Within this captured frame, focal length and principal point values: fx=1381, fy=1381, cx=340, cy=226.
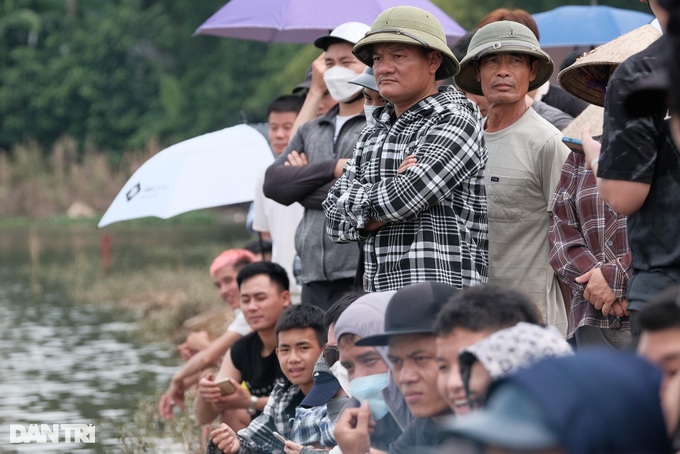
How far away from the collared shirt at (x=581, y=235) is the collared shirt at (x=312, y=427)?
0.93 metres

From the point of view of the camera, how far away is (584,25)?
10.1 meters

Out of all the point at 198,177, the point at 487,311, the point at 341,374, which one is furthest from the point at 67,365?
the point at 487,311

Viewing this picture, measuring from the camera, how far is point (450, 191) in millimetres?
4871

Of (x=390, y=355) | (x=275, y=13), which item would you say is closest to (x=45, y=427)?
(x=275, y=13)

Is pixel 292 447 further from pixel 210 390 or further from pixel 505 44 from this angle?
pixel 505 44

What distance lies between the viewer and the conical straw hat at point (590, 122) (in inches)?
196

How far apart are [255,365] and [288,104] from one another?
1.80 m

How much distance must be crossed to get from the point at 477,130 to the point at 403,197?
1.32 ft

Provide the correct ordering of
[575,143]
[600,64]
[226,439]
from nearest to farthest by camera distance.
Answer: [575,143] → [600,64] → [226,439]

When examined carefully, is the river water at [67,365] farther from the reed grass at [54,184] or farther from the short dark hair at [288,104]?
the reed grass at [54,184]

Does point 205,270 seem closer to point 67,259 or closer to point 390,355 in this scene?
point 67,259

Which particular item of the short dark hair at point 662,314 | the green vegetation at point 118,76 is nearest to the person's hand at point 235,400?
the short dark hair at point 662,314

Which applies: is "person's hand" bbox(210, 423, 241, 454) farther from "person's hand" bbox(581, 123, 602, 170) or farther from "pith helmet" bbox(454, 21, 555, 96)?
"person's hand" bbox(581, 123, 602, 170)

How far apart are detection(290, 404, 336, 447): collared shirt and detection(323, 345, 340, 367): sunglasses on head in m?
0.17
